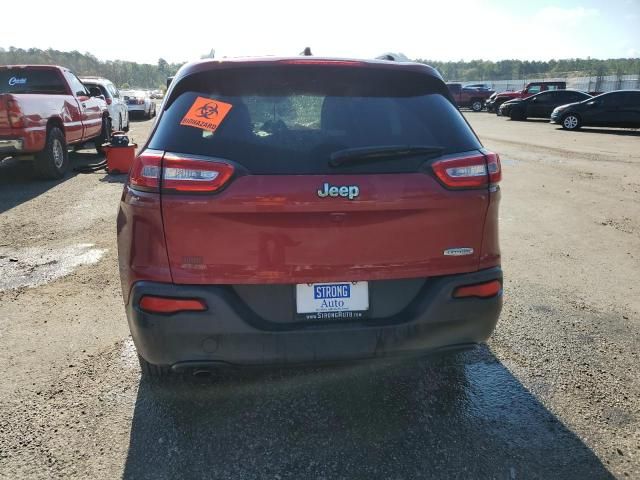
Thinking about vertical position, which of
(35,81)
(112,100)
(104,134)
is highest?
(35,81)

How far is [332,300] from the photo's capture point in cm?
238

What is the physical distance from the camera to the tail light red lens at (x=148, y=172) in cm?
226

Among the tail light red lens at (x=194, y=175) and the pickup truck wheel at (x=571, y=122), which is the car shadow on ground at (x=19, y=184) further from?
the pickup truck wheel at (x=571, y=122)

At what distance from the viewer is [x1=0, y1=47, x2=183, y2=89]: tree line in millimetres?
84375

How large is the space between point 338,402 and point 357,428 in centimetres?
25

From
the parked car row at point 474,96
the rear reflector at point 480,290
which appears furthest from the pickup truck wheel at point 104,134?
the parked car row at point 474,96

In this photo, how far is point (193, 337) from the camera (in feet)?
7.58

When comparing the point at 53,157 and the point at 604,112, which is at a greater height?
the point at 604,112

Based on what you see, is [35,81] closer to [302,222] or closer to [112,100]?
[112,100]

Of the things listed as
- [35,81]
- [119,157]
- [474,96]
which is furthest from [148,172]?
[474,96]

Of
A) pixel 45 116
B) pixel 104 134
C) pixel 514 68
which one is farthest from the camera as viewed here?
pixel 514 68

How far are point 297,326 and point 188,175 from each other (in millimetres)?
835

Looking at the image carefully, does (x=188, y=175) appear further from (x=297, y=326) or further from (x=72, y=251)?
(x=72, y=251)

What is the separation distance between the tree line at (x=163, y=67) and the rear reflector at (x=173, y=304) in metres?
82.9
